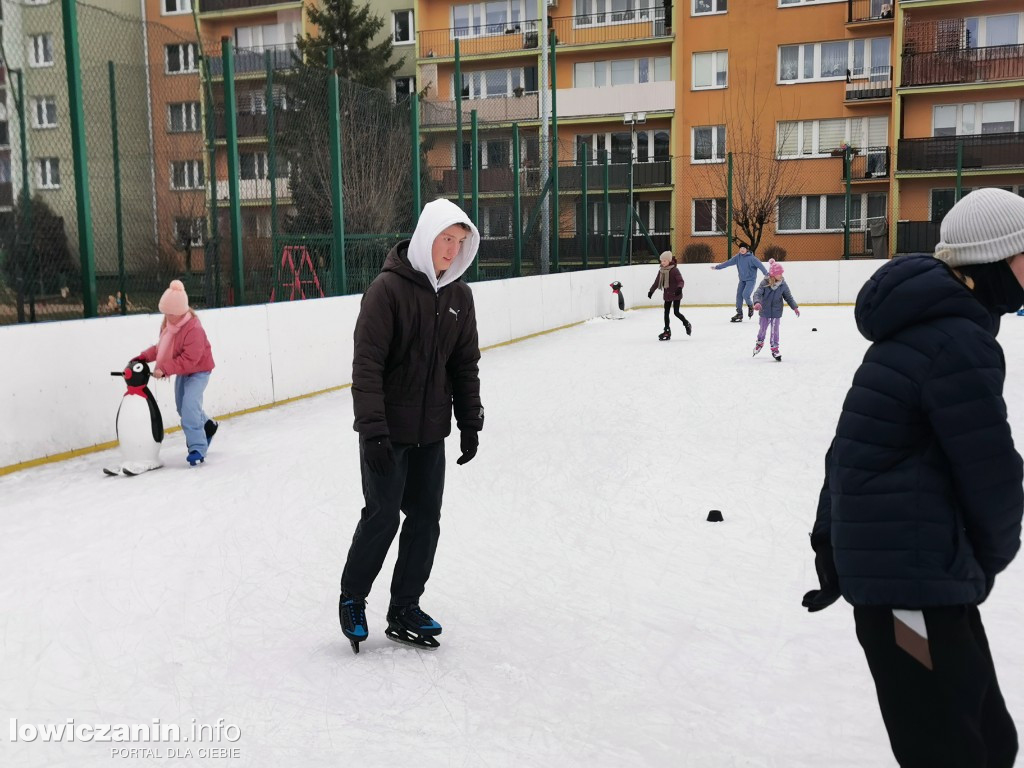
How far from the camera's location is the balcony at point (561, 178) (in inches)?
654

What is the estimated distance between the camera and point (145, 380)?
7.59m

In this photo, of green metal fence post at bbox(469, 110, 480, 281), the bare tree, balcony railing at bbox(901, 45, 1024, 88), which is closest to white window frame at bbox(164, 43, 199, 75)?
green metal fence post at bbox(469, 110, 480, 281)

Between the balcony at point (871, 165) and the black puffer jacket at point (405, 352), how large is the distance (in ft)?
113

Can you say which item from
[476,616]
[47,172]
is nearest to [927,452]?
[476,616]

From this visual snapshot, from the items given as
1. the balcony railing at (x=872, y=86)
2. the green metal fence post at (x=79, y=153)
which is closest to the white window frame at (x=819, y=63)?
the balcony railing at (x=872, y=86)

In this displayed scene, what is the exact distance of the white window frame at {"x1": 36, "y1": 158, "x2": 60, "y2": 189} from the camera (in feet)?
31.0

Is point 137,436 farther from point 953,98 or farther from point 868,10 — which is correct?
point 868,10

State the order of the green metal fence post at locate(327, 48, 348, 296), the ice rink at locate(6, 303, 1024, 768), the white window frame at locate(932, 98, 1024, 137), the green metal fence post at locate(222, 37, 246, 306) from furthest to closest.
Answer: the white window frame at locate(932, 98, 1024, 137), the green metal fence post at locate(327, 48, 348, 296), the green metal fence post at locate(222, 37, 246, 306), the ice rink at locate(6, 303, 1024, 768)

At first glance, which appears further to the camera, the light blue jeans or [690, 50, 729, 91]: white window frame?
[690, 50, 729, 91]: white window frame

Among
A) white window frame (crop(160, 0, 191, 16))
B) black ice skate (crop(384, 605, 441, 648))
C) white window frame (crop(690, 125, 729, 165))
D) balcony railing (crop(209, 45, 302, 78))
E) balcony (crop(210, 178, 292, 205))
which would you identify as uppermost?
white window frame (crop(160, 0, 191, 16))

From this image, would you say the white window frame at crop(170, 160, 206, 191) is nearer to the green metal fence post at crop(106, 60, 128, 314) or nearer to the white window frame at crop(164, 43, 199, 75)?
the green metal fence post at crop(106, 60, 128, 314)

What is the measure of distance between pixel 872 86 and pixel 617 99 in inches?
341

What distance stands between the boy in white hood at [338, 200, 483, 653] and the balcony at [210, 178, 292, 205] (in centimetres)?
789

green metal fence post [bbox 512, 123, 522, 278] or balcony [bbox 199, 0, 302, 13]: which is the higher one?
balcony [bbox 199, 0, 302, 13]
